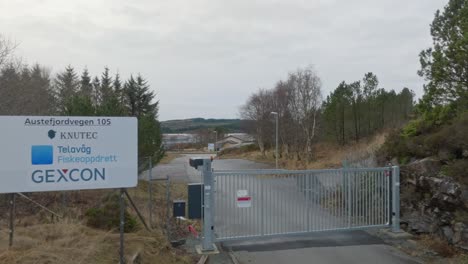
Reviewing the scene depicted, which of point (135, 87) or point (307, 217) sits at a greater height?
point (135, 87)

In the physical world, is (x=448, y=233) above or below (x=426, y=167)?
below

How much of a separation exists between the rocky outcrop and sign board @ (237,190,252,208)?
4.89m

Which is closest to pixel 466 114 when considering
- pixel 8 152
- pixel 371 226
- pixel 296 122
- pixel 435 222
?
pixel 435 222

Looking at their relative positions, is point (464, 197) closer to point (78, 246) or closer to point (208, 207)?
point (208, 207)

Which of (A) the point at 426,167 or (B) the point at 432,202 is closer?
(B) the point at 432,202

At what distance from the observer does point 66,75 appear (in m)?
54.2

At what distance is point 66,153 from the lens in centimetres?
647

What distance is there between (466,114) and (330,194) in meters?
4.58

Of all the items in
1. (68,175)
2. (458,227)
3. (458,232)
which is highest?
(68,175)

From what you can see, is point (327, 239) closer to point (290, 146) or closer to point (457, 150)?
point (457, 150)

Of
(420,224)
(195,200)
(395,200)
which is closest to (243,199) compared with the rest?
(195,200)

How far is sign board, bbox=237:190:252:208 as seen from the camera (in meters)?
9.83

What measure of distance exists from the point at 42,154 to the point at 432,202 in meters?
9.47

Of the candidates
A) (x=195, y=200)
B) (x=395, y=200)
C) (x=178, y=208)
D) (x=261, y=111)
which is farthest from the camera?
(x=261, y=111)
